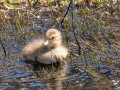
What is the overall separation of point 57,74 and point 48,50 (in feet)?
2.61

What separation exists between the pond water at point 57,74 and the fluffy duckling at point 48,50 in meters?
0.10

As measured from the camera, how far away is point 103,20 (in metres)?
8.41

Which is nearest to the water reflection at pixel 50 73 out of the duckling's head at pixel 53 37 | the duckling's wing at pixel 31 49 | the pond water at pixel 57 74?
the pond water at pixel 57 74

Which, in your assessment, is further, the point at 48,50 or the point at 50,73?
the point at 48,50

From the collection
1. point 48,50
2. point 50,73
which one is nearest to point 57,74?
point 50,73

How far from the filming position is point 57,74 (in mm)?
6152

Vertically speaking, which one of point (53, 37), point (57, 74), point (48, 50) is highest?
point (53, 37)

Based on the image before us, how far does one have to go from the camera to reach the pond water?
5676 millimetres

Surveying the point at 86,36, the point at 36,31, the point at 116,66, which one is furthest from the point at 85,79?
the point at 36,31

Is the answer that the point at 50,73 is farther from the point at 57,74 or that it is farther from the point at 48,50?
the point at 48,50

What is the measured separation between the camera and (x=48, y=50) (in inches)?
271

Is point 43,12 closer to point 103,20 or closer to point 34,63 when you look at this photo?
point 103,20

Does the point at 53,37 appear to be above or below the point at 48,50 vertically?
above

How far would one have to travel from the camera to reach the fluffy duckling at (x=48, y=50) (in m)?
6.75
